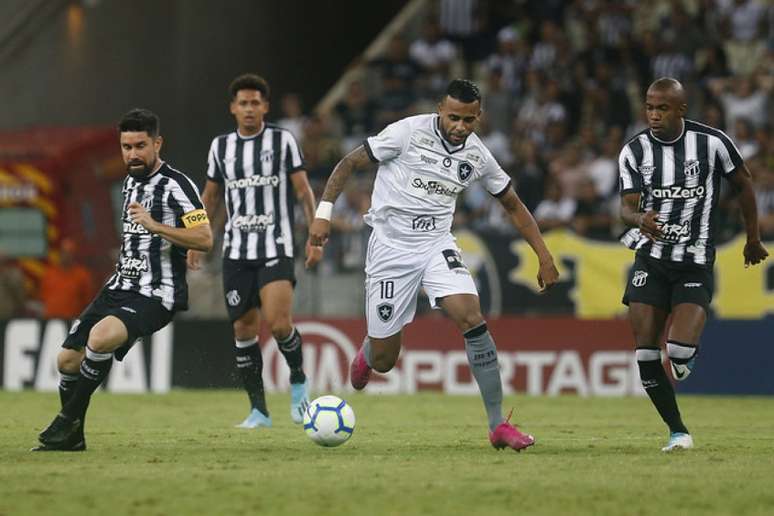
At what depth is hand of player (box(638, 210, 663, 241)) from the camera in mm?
9031

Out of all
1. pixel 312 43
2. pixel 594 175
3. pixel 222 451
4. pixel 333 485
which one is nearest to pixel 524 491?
pixel 333 485

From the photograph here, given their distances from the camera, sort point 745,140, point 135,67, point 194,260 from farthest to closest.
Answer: point 135,67 < point 745,140 < point 194,260

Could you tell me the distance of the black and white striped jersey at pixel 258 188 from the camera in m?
11.3

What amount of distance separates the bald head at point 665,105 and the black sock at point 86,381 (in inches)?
143

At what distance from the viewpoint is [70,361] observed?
927 cm

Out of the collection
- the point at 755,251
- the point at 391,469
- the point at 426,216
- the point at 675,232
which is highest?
the point at 426,216

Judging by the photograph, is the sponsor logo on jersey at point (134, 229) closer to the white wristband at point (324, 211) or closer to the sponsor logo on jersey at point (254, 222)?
the white wristband at point (324, 211)

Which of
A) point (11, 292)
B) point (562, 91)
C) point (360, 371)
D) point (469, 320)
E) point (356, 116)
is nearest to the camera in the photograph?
point (469, 320)

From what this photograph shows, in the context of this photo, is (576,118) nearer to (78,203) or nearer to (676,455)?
(78,203)

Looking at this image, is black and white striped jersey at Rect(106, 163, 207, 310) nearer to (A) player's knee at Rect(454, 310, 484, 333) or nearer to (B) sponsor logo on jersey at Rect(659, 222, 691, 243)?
(A) player's knee at Rect(454, 310, 484, 333)

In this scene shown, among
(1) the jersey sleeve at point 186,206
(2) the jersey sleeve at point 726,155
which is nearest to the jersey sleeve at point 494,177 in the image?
(2) the jersey sleeve at point 726,155

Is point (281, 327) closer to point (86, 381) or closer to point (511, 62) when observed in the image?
point (86, 381)

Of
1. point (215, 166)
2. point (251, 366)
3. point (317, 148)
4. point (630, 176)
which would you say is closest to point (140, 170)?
point (215, 166)

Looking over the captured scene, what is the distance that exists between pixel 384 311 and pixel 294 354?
6.42ft
